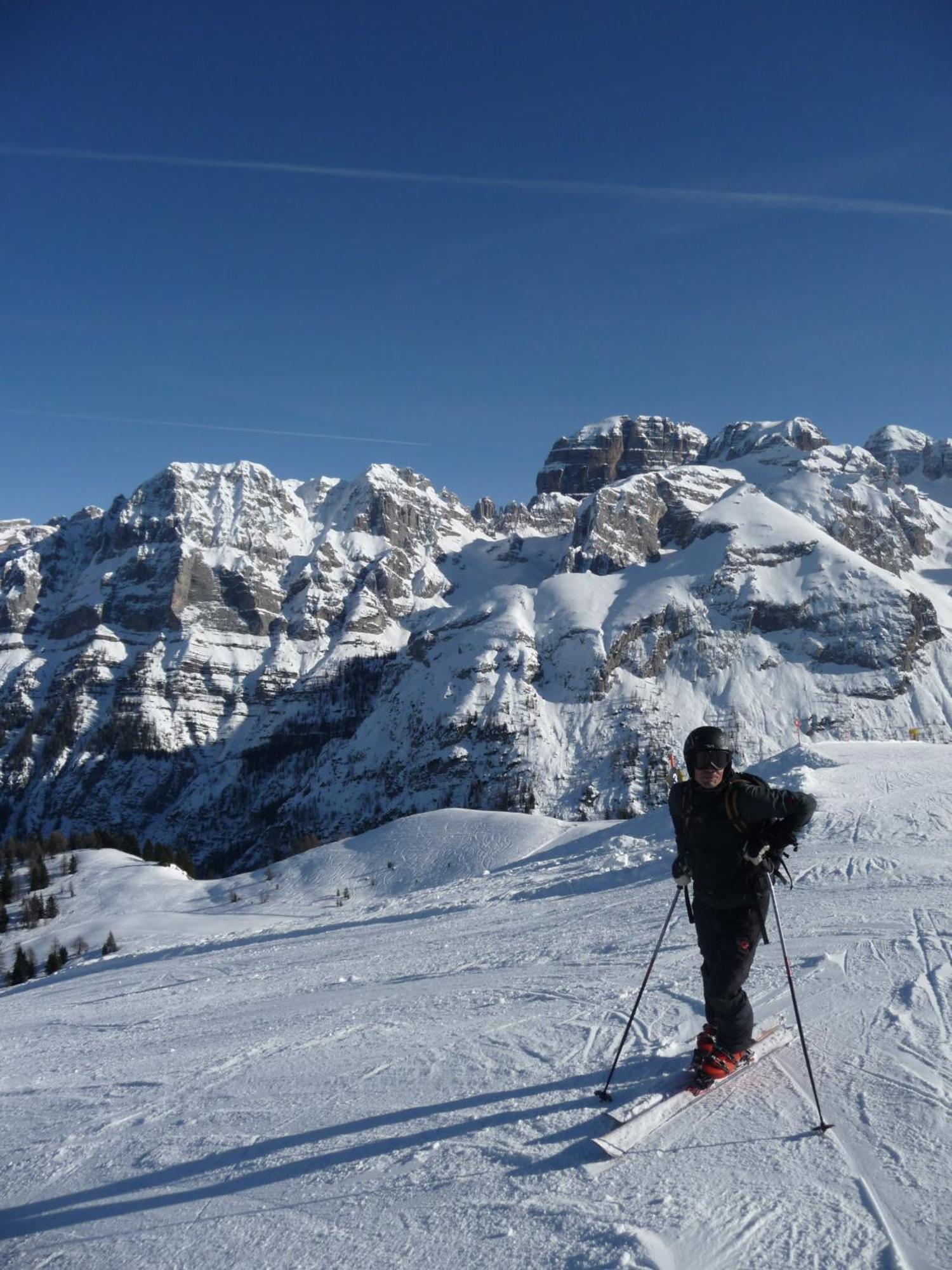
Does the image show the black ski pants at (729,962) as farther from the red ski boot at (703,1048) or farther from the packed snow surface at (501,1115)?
the packed snow surface at (501,1115)

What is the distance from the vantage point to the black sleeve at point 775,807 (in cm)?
522

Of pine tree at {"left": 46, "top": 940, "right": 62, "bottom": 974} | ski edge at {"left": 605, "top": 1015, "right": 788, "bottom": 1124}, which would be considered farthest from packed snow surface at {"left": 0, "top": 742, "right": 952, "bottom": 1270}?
pine tree at {"left": 46, "top": 940, "right": 62, "bottom": 974}

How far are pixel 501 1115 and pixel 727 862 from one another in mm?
2271

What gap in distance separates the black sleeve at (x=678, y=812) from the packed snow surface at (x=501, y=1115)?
5.18 ft

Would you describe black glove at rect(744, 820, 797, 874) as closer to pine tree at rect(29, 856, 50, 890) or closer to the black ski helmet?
the black ski helmet

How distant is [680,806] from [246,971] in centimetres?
1283

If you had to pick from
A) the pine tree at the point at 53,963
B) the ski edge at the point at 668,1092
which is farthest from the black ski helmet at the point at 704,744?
the pine tree at the point at 53,963

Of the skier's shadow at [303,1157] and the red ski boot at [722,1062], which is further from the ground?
the red ski boot at [722,1062]

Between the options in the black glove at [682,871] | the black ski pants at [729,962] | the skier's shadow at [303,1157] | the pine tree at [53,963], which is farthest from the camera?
the pine tree at [53,963]

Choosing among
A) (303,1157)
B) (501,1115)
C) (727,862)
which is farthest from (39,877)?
(727,862)

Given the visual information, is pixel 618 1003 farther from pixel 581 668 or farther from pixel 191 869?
pixel 581 668

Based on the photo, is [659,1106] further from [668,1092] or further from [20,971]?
[20,971]

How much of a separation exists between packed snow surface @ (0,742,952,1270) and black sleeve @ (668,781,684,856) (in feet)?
5.18

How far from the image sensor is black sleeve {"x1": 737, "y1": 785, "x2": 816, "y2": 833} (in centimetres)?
522
